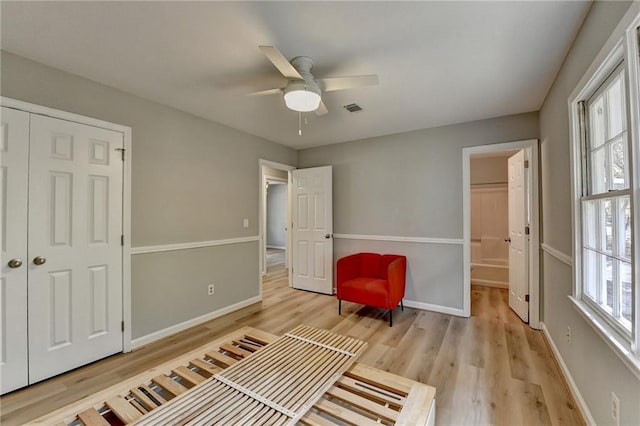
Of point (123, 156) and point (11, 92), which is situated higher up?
point (11, 92)

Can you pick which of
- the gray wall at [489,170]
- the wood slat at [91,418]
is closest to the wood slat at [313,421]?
the wood slat at [91,418]

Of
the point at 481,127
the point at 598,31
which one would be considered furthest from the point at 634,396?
the point at 481,127

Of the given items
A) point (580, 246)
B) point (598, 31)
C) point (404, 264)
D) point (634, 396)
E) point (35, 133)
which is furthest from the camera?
point (404, 264)

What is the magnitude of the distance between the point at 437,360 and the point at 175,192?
9.89 ft

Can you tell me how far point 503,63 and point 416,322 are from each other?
8.70 feet

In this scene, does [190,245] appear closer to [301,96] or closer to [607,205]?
[301,96]

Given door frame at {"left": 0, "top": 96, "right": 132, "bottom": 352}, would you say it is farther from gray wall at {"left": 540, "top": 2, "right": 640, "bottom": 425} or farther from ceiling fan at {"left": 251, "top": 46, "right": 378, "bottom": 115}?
gray wall at {"left": 540, "top": 2, "right": 640, "bottom": 425}

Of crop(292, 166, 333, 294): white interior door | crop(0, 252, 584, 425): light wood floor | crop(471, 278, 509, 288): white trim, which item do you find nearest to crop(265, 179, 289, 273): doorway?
crop(292, 166, 333, 294): white interior door

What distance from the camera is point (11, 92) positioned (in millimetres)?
1871

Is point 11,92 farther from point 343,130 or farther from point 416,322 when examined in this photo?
point 416,322

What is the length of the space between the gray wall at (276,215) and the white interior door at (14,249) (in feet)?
23.2

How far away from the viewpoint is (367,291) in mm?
3092

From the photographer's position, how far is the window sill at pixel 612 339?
1.05 m

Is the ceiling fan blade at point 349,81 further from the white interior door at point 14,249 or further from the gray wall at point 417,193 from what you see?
the white interior door at point 14,249
